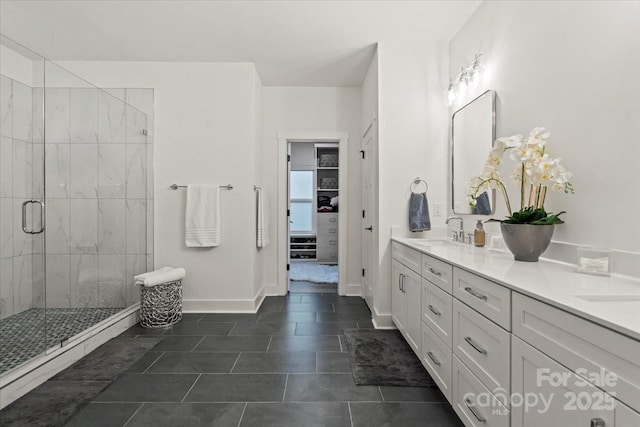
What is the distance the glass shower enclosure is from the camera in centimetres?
258

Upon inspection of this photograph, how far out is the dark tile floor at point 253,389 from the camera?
5.46 ft

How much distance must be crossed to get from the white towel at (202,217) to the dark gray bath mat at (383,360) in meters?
1.62

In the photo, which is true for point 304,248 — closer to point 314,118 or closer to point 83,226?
point 314,118

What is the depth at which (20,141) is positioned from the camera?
2664 millimetres

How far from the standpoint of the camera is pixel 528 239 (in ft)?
5.22

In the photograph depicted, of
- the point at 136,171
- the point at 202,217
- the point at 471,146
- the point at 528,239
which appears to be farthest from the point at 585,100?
the point at 136,171

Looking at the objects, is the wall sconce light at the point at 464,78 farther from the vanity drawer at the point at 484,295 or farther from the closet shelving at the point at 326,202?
the closet shelving at the point at 326,202

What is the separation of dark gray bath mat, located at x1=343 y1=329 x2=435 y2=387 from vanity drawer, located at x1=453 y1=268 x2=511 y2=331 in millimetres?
767

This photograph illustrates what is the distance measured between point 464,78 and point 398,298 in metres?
1.84

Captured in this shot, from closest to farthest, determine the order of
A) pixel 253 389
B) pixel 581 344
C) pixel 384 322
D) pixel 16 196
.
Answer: pixel 581 344, pixel 253 389, pixel 16 196, pixel 384 322

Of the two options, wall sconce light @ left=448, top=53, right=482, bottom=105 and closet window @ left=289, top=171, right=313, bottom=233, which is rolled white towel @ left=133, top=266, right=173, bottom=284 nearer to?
wall sconce light @ left=448, top=53, right=482, bottom=105

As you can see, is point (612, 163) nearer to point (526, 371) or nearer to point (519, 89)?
point (519, 89)

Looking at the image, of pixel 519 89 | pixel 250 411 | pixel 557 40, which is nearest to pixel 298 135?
pixel 519 89

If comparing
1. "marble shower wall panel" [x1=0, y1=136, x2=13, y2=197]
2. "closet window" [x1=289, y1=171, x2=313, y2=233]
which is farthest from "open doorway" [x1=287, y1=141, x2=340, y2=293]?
"marble shower wall panel" [x1=0, y1=136, x2=13, y2=197]
